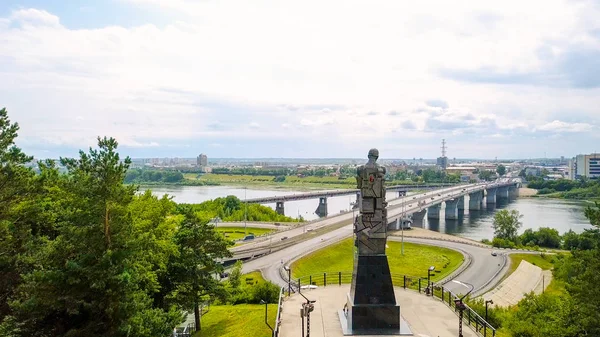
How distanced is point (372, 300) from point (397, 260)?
3708 cm

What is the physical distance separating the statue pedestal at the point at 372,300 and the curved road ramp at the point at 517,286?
21201 millimetres

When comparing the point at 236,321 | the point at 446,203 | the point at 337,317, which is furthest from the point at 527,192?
the point at 337,317

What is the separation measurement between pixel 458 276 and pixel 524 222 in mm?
61892

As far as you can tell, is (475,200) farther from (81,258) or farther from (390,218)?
(81,258)

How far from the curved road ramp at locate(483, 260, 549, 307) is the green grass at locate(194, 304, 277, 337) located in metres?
20.9

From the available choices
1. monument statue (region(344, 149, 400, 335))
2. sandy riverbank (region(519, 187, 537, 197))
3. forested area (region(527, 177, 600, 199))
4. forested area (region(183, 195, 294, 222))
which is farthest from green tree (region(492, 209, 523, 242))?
sandy riverbank (region(519, 187, 537, 197))

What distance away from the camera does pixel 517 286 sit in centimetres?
4481

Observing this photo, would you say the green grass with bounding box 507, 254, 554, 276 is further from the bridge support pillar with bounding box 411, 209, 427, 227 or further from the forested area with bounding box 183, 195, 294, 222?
the forested area with bounding box 183, 195, 294, 222

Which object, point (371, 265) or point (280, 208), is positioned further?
point (280, 208)

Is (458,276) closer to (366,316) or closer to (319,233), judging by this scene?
(319,233)

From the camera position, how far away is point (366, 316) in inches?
836

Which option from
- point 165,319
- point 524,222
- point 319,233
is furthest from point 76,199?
point 524,222

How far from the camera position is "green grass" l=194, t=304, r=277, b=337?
24969 mm

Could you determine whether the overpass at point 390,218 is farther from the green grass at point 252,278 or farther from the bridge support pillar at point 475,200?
the green grass at point 252,278
